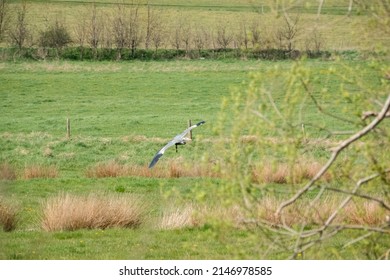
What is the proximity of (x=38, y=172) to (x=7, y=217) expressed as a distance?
844cm

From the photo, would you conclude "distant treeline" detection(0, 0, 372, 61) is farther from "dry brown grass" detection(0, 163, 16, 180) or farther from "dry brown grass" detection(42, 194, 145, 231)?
"dry brown grass" detection(42, 194, 145, 231)

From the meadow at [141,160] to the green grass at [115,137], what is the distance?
0.05 metres

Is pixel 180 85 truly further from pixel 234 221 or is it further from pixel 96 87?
pixel 234 221

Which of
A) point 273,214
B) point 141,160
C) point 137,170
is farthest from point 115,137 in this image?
point 273,214

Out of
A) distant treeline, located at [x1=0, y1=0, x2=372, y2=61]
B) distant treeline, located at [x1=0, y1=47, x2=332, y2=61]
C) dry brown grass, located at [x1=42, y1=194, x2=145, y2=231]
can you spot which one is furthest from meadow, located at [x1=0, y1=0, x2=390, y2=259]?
distant treeline, located at [x1=0, y1=0, x2=372, y2=61]

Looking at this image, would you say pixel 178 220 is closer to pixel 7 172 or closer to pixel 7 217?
pixel 7 217

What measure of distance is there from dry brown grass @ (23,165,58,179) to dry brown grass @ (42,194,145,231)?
7.78m

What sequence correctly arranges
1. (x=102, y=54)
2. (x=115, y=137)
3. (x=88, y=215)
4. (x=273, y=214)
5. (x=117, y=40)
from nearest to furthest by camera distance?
1. (x=273, y=214)
2. (x=88, y=215)
3. (x=115, y=137)
4. (x=102, y=54)
5. (x=117, y=40)

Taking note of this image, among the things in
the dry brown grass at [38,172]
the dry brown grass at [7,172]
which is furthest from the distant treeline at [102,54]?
the dry brown grass at [7,172]

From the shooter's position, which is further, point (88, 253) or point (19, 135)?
point (19, 135)

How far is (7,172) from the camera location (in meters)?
23.6
